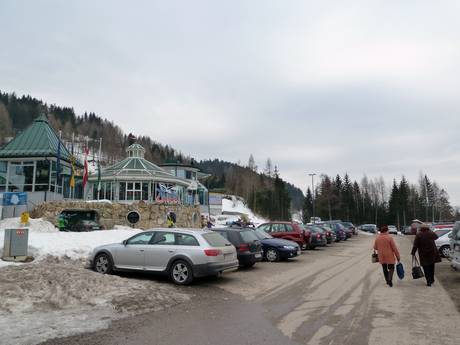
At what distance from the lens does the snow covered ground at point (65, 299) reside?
6.43 metres

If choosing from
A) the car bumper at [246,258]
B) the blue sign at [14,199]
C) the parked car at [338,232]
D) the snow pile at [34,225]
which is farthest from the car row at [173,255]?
the parked car at [338,232]

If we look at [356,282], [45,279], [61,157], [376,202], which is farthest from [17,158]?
[376,202]

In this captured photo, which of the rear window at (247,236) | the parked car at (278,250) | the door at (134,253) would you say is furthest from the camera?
the parked car at (278,250)

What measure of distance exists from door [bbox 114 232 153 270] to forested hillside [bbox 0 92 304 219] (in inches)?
3157

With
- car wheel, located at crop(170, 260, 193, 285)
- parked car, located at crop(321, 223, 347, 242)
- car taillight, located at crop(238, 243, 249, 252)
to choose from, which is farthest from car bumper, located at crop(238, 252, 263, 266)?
parked car, located at crop(321, 223, 347, 242)

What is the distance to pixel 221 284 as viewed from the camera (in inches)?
433

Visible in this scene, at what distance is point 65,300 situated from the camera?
815 centimetres

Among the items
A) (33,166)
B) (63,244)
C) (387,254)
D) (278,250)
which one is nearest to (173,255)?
(63,244)

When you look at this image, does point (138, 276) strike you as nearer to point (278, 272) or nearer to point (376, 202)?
point (278, 272)

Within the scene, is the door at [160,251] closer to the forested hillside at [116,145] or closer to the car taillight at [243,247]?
the car taillight at [243,247]

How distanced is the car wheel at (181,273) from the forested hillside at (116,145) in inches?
3185

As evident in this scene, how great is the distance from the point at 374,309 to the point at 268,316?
2197mm

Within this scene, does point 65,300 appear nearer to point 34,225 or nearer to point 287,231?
point 287,231

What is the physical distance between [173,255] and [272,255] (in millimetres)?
7209
